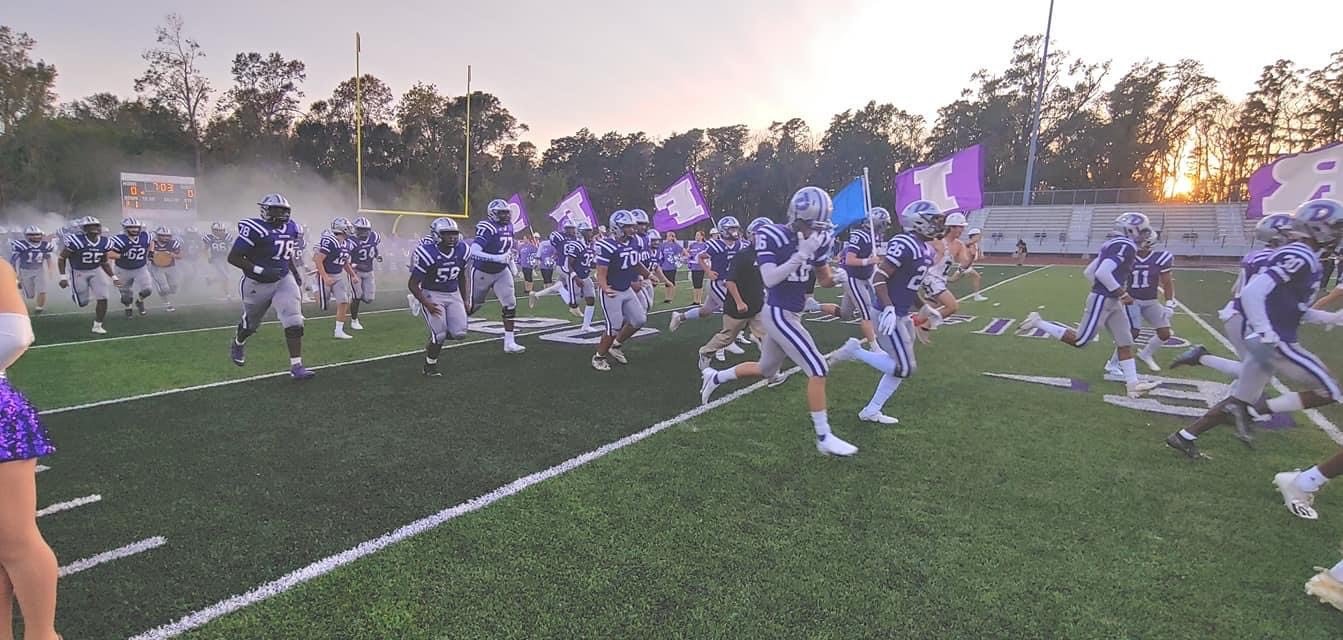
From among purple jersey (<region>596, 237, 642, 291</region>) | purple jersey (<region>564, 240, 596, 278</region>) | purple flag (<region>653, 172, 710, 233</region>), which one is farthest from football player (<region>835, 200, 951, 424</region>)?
purple flag (<region>653, 172, 710, 233</region>)

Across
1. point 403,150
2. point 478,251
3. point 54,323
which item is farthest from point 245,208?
point 478,251

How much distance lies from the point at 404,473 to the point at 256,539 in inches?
46.3

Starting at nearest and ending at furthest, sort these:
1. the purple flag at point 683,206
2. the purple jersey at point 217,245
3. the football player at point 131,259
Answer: the football player at point 131,259 → the purple flag at point 683,206 → the purple jersey at point 217,245

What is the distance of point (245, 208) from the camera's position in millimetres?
45094

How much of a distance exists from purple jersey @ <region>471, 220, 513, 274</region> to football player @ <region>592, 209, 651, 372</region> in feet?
6.31

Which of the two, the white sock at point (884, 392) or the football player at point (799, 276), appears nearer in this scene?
the football player at point (799, 276)

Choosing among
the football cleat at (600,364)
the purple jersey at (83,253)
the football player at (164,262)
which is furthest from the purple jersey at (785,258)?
the football player at (164,262)

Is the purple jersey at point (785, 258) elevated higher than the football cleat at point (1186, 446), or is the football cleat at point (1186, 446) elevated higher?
the purple jersey at point (785, 258)


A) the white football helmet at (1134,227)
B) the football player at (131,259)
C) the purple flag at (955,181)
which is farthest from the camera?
the football player at (131,259)

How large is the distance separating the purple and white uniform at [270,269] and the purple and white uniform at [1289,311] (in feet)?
30.9

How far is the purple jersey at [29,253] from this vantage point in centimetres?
1364

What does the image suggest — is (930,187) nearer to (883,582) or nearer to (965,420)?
(965,420)

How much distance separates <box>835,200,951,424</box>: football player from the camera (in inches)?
239

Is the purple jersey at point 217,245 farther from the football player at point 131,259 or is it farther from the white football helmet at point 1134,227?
the white football helmet at point 1134,227
